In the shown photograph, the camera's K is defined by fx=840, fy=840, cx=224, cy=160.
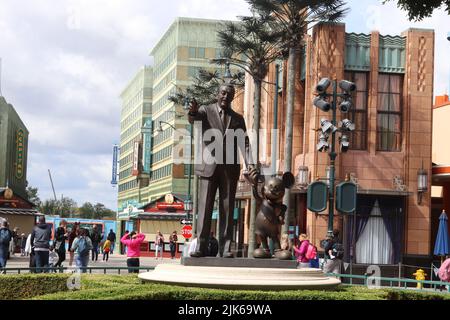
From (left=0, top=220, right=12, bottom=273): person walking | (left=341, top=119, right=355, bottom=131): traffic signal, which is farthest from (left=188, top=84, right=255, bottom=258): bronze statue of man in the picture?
(left=0, top=220, right=12, bottom=273): person walking

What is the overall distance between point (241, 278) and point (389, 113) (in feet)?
78.6

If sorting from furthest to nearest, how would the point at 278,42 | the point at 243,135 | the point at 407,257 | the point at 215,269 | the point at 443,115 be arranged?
1. the point at 443,115
2. the point at 278,42
3. the point at 407,257
4. the point at 243,135
5. the point at 215,269

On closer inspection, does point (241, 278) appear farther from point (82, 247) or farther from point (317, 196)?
point (82, 247)

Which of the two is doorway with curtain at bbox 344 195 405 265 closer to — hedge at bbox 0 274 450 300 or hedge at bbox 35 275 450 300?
hedge at bbox 0 274 450 300

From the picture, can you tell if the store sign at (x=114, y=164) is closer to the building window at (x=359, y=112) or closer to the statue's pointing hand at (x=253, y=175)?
the building window at (x=359, y=112)

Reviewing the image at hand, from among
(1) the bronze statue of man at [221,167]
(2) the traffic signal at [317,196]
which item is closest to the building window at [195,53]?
(2) the traffic signal at [317,196]

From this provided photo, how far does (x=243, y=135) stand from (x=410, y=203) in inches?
856

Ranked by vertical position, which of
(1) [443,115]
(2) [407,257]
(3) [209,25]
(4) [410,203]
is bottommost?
(2) [407,257]

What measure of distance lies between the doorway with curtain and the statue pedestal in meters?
21.8

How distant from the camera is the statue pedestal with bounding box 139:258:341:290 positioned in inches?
423

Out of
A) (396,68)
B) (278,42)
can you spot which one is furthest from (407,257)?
(278,42)

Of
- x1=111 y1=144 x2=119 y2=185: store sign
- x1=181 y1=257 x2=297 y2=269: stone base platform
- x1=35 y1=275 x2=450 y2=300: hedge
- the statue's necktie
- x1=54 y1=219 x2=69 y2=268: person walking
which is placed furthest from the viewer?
x1=111 y1=144 x2=119 y2=185: store sign
